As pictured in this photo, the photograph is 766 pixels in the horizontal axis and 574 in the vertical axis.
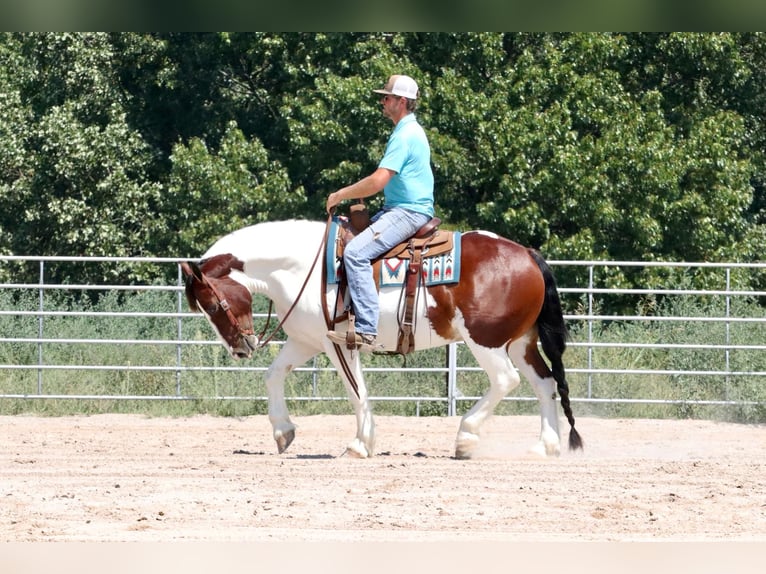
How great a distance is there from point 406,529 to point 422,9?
383 centimetres

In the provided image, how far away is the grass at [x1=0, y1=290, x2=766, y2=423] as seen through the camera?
10.6m

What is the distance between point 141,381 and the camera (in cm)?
1106

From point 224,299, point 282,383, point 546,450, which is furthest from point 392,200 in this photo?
point 546,450

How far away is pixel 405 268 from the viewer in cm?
659

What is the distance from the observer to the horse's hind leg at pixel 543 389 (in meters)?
6.94

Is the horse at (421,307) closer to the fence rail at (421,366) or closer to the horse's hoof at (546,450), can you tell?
the horse's hoof at (546,450)

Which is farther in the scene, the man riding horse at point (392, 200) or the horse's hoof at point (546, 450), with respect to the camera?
the horse's hoof at point (546, 450)

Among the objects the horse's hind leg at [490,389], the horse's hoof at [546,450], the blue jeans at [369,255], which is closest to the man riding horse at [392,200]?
the blue jeans at [369,255]

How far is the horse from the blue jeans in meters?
0.16

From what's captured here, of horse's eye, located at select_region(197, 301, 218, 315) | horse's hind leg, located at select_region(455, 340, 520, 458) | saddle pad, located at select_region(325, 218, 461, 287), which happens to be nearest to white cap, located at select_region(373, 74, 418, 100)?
saddle pad, located at select_region(325, 218, 461, 287)

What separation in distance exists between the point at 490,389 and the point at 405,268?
0.92 metres

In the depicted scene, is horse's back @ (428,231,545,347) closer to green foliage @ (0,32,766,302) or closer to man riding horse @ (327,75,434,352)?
man riding horse @ (327,75,434,352)

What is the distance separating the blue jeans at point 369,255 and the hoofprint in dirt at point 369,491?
86 cm

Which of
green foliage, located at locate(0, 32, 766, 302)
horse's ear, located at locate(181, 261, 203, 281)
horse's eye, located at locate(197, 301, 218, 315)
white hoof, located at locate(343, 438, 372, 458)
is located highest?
green foliage, located at locate(0, 32, 766, 302)
